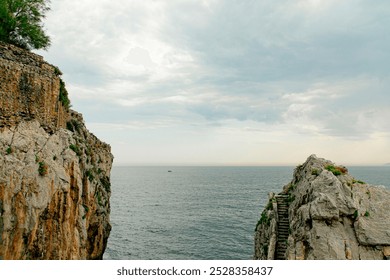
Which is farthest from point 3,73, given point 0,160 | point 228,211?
point 228,211

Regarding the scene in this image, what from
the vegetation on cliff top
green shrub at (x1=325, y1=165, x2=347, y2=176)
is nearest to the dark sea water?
green shrub at (x1=325, y1=165, x2=347, y2=176)

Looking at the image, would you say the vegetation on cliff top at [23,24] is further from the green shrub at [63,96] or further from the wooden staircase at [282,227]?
the wooden staircase at [282,227]

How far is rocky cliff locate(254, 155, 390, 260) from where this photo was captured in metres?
19.7

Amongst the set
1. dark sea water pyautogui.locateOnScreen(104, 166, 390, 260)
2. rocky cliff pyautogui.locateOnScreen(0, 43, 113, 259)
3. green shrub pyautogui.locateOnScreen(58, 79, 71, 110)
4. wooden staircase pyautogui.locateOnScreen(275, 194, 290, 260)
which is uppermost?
green shrub pyautogui.locateOnScreen(58, 79, 71, 110)

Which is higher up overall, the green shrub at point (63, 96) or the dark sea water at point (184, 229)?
the green shrub at point (63, 96)

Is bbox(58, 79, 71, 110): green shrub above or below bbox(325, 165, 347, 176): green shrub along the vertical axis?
above

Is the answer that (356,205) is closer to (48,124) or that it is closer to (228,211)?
(48,124)

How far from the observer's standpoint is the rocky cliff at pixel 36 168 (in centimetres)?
1750

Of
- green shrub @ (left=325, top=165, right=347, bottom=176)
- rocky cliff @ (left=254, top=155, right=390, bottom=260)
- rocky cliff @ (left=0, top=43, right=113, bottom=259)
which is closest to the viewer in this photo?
rocky cliff @ (left=0, top=43, right=113, bottom=259)

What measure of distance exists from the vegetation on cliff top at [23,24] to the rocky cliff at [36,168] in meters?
4.93

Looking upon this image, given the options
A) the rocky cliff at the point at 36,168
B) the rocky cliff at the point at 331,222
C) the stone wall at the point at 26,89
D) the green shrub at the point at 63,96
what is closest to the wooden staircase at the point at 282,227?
the rocky cliff at the point at 331,222

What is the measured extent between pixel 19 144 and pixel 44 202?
4.45 m

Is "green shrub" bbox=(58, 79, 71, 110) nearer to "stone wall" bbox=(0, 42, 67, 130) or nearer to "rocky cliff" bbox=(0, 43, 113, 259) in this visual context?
"rocky cliff" bbox=(0, 43, 113, 259)

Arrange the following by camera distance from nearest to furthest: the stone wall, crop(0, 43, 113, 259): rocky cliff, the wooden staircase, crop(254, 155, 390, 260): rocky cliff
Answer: crop(0, 43, 113, 259): rocky cliff
crop(254, 155, 390, 260): rocky cliff
the stone wall
the wooden staircase
